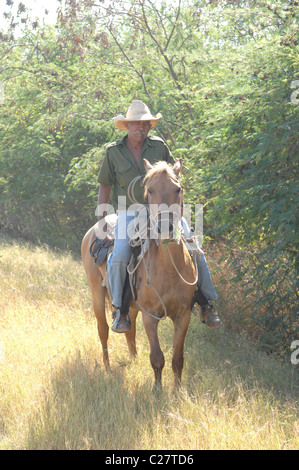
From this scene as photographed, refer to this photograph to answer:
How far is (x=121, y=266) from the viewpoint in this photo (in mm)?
5680

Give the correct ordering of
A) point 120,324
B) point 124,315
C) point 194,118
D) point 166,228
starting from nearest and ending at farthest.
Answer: point 166,228 → point 120,324 → point 124,315 → point 194,118

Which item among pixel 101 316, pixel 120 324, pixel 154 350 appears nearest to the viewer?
pixel 154 350

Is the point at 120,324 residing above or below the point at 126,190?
below

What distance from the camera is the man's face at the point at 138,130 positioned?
230 inches

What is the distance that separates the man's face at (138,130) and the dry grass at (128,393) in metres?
2.52

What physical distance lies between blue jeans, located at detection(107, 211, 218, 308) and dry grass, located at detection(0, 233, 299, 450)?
87 centimetres

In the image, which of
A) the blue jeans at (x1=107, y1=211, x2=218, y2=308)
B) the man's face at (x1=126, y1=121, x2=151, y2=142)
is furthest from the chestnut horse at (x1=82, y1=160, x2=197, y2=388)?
the man's face at (x1=126, y1=121, x2=151, y2=142)

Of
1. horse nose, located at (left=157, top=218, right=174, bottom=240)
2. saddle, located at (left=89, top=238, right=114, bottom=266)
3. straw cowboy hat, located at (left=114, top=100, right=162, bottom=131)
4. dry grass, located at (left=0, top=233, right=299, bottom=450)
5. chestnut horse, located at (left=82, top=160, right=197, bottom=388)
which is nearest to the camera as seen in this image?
dry grass, located at (left=0, top=233, right=299, bottom=450)

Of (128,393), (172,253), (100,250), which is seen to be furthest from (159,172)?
(128,393)

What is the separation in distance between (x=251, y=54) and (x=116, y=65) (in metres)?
5.30

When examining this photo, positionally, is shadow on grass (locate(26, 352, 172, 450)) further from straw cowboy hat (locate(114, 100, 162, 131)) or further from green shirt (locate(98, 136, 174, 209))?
straw cowboy hat (locate(114, 100, 162, 131))

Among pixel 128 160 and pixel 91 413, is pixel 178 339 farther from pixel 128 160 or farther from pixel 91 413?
pixel 128 160

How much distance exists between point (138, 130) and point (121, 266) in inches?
57.2

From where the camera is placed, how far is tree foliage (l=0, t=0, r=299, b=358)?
6652mm
